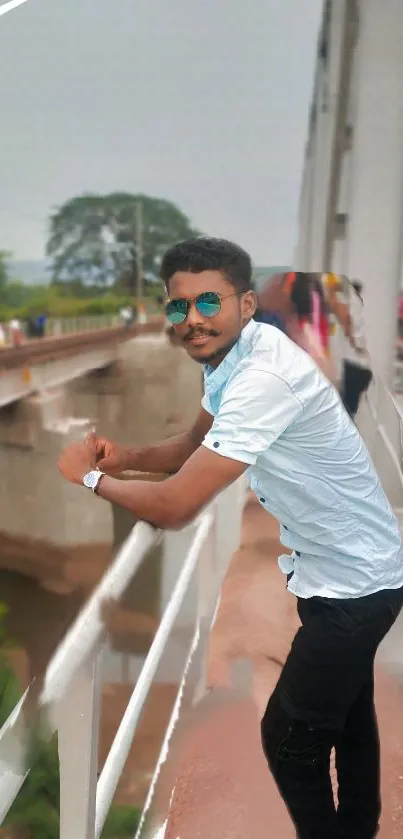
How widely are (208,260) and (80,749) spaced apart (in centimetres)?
51

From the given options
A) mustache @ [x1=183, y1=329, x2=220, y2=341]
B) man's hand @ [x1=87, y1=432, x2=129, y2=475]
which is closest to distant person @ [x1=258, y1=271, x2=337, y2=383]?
mustache @ [x1=183, y1=329, x2=220, y2=341]

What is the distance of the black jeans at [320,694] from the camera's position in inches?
26.1

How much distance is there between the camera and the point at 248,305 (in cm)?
69

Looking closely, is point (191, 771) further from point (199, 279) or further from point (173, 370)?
point (199, 279)

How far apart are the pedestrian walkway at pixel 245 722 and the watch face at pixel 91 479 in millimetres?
440

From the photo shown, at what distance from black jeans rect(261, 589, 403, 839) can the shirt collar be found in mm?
258

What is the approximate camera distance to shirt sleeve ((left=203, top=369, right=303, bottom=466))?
0.54 metres

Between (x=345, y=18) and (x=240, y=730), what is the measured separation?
106 centimetres

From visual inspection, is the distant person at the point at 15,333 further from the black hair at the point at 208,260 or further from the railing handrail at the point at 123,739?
the railing handrail at the point at 123,739

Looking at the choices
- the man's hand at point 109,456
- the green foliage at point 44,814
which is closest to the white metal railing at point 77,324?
the man's hand at point 109,456

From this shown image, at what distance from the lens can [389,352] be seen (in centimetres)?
96

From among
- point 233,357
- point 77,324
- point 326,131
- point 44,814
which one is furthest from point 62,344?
point 44,814

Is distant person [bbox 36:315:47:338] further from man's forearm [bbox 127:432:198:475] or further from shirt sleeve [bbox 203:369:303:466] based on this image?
shirt sleeve [bbox 203:369:303:466]

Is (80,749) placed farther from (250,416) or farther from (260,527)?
(260,527)
